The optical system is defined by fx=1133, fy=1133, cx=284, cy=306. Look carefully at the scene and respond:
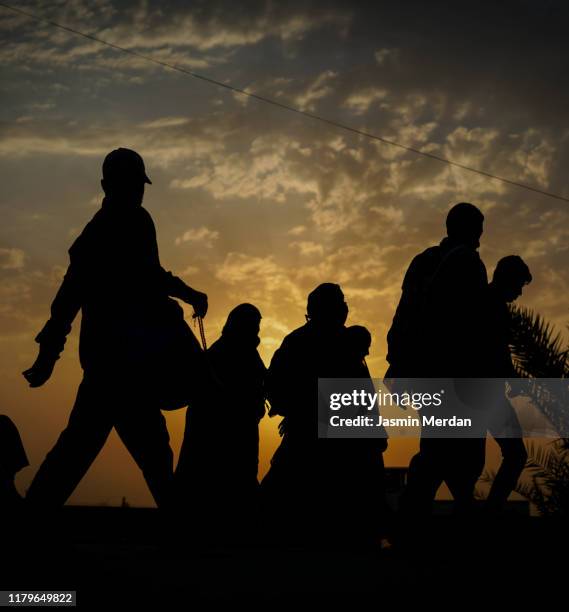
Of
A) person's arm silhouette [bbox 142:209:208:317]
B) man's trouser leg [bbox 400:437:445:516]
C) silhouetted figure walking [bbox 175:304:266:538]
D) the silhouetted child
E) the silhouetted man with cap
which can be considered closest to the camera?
the silhouetted man with cap

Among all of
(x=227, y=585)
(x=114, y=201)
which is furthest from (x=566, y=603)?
(x=114, y=201)

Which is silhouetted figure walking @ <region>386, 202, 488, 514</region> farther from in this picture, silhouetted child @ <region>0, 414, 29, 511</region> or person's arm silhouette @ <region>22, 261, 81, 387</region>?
silhouetted child @ <region>0, 414, 29, 511</region>

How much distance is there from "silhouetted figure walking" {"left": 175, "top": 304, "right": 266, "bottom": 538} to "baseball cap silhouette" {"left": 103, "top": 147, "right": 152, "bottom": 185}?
157 inches

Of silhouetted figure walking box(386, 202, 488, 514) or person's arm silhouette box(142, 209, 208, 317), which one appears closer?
person's arm silhouette box(142, 209, 208, 317)

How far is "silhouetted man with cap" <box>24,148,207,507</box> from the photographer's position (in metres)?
5.73

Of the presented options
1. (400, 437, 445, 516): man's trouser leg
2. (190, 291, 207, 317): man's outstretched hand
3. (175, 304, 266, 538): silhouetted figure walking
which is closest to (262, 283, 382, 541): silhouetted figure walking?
(175, 304, 266, 538): silhouetted figure walking

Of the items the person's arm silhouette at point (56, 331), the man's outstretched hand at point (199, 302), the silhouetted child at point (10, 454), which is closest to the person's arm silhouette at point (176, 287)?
the man's outstretched hand at point (199, 302)

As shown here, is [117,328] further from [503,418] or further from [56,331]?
[503,418]

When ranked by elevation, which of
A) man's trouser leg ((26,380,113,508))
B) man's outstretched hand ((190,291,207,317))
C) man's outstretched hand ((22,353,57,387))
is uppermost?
man's outstretched hand ((190,291,207,317))

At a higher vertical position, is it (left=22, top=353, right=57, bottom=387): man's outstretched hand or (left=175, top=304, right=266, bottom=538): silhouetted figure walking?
(left=175, top=304, right=266, bottom=538): silhouetted figure walking

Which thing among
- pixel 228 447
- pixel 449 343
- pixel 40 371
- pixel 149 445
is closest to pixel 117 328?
pixel 40 371

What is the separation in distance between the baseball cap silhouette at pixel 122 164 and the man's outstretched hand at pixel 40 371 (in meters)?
1.00

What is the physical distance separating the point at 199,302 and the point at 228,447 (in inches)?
163

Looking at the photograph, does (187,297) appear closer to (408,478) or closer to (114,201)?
(114,201)
